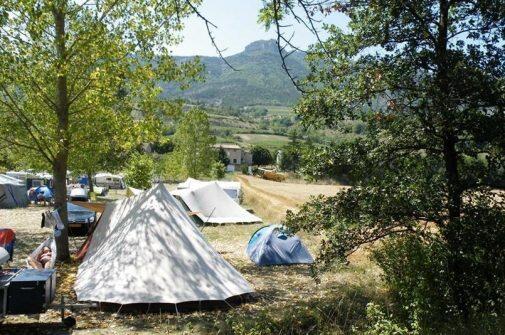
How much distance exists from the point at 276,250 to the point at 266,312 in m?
6.53

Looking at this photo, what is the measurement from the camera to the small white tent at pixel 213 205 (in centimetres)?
2611

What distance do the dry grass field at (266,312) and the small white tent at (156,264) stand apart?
16.3 inches

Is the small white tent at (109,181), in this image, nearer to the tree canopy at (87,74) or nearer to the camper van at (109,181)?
the camper van at (109,181)

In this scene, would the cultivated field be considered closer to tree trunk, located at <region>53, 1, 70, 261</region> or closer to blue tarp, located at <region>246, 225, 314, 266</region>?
blue tarp, located at <region>246, 225, 314, 266</region>

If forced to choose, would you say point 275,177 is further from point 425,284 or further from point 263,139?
point 263,139

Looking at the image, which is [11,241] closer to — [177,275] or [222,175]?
[177,275]

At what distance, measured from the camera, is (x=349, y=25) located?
8.22 meters

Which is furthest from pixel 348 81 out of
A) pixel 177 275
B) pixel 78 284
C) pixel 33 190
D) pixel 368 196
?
pixel 33 190

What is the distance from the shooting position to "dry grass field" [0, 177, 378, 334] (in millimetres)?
8602

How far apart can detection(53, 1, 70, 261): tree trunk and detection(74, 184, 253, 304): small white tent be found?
2075 mm

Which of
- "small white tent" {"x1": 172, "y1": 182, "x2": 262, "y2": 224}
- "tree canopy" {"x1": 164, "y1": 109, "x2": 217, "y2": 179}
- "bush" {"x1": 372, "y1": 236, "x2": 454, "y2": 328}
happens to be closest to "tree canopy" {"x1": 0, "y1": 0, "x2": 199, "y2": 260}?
"bush" {"x1": 372, "y1": 236, "x2": 454, "y2": 328}

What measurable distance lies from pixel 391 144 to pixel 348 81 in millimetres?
1281

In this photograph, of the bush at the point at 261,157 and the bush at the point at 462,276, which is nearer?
the bush at the point at 462,276

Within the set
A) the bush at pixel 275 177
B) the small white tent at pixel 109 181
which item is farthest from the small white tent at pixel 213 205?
the small white tent at pixel 109 181
